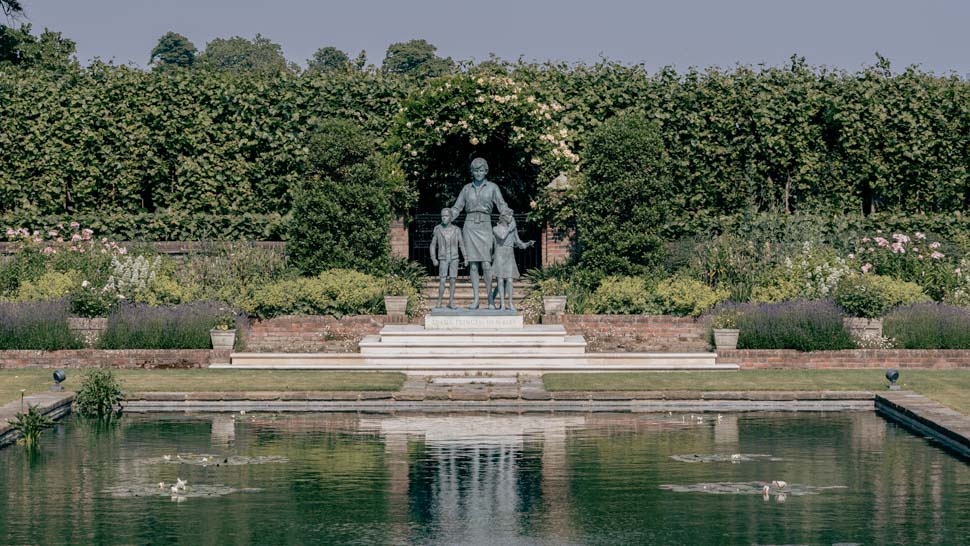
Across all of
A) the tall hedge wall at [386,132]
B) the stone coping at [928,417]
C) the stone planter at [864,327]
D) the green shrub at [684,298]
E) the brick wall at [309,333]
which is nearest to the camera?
the stone coping at [928,417]

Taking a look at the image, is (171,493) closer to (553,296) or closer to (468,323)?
(468,323)

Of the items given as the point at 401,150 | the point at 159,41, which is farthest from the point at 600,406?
the point at 159,41

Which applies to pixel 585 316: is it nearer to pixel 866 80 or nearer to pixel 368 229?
pixel 368 229

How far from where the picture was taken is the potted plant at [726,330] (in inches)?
871

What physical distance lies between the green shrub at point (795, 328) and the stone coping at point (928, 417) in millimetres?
4459

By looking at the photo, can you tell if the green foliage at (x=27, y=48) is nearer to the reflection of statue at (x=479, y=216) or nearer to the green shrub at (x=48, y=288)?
the green shrub at (x=48, y=288)

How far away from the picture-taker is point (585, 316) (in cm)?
2412

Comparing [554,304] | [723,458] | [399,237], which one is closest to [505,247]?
[554,304]

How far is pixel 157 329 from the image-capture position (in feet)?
72.5

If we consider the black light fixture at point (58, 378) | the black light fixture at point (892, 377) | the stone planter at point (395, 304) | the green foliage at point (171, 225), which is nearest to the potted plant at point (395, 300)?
the stone planter at point (395, 304)

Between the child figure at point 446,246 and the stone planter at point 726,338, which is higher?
the child figure at point 446,246

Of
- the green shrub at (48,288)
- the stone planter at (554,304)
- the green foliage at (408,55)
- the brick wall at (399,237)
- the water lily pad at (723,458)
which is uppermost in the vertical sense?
the green foliage at (408,55)

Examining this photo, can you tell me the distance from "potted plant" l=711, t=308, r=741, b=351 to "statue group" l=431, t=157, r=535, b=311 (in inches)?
135

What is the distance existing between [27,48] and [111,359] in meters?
19.3
